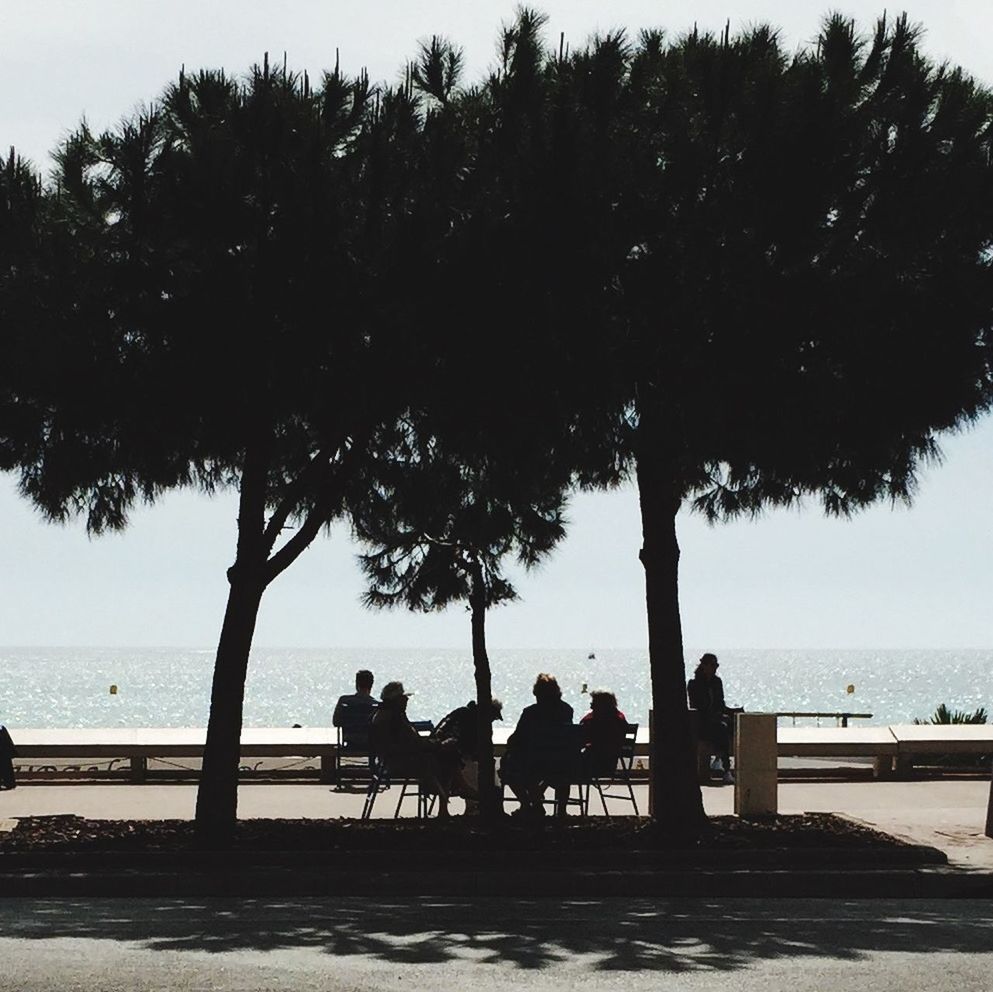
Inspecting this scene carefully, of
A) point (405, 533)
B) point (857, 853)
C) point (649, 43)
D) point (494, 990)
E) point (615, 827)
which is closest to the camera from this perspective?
point (494, 990)

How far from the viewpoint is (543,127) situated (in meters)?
13.5

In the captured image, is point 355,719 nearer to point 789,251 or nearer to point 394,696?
point 394,696

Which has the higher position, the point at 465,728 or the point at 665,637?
the point at 665,637

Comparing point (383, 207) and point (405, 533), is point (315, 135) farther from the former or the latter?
point (405, 533)

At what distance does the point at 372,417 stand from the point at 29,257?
2.82 meters

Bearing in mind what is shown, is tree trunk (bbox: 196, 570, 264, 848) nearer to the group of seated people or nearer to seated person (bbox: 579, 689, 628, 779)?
the group of seated people

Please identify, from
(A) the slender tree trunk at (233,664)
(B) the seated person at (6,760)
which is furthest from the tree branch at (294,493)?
(B) the seated person at (6,760)

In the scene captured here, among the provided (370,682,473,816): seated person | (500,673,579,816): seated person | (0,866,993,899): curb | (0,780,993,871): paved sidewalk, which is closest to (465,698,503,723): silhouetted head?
(370,682,473,816): seated person

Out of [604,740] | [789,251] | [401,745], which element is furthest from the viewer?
[604,740]

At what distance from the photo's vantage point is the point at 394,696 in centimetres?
1650

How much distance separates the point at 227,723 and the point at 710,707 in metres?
7.74

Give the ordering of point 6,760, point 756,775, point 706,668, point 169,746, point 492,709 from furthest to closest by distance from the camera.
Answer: point 169,746 < point 706,668 < point 6,760 < point 492,709 < point 756,775

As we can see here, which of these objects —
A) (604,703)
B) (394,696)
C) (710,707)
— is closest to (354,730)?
(394,696)

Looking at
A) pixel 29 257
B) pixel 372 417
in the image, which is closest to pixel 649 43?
pixel 372 417
